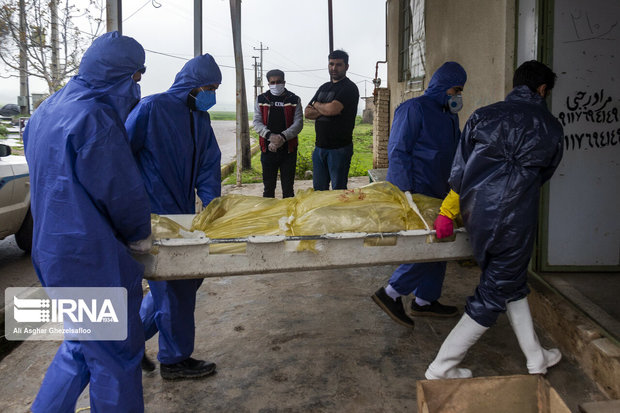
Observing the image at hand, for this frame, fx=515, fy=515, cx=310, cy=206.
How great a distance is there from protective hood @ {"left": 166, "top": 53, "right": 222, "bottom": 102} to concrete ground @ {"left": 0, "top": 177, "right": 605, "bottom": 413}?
1762 millimetres

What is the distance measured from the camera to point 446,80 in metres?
3.61

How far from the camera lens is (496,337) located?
3.64m

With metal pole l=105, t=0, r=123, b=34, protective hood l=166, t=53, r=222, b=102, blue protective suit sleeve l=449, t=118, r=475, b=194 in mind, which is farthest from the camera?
metal pole l=105, t=0, r=123, b=34

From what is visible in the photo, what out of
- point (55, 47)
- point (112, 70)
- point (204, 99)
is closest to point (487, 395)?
point (112, 70)

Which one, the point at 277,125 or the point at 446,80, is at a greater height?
the point at 446,80

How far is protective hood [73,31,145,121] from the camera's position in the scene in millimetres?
2332

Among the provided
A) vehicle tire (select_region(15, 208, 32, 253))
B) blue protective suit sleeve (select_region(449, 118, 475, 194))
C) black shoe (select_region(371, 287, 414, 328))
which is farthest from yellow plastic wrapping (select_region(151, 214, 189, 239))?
vehicle tire (select_region(15, 208, 32, 253))

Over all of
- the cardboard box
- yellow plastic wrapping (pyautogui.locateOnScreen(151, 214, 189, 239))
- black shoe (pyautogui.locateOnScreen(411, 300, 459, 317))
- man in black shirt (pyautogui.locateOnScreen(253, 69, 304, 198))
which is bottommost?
black shoe (pyautogui.locateOnScreen(411, 300, 459, 317))

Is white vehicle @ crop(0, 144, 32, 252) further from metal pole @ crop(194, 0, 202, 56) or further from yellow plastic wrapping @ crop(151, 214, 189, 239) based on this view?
yellow plastic wrapping @ crop(151, 214, 189, 239)

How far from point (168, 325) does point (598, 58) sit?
3597mm

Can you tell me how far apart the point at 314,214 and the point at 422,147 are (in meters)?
1.27

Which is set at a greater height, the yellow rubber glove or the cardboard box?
the yellow rubber glove

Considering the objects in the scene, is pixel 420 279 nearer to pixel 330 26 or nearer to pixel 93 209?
pixel 93 209

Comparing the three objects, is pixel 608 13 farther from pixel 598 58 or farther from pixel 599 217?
pixel 599 217
